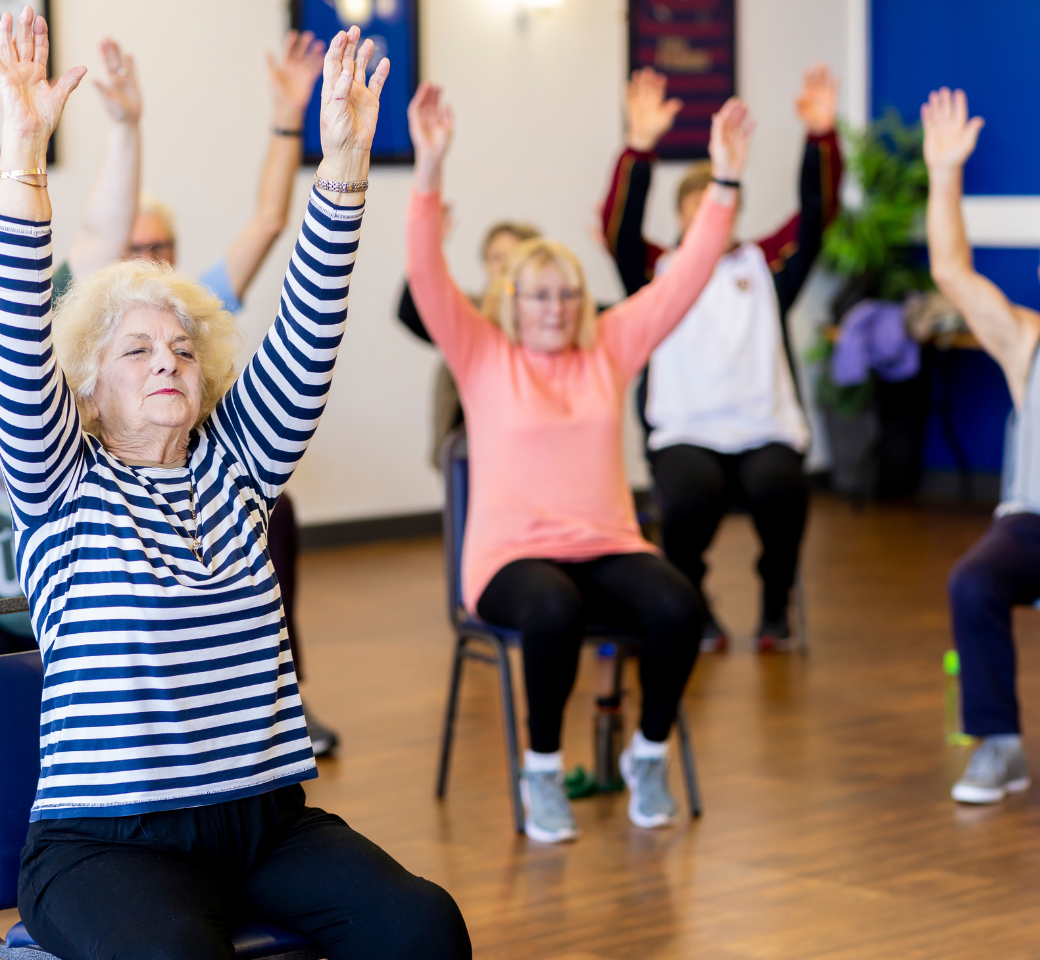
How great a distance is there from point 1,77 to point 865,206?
20.4 feet

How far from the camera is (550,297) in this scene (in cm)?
319

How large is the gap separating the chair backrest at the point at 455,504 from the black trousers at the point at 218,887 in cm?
156

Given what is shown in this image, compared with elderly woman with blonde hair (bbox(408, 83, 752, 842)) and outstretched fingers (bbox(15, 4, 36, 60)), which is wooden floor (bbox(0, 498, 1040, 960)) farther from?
outstretched fingers (bbox(15, 4, 36, 60))

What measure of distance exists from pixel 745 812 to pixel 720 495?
1.26 m

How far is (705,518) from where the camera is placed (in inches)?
165

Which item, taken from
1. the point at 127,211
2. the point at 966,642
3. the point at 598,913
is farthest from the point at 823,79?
the point at 598,913

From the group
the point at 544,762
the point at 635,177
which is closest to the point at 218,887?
the point at 544,762

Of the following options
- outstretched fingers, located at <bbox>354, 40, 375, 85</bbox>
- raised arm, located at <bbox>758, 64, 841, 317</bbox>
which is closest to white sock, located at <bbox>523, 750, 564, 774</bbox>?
outstretched fingers, located at <bbox>354, 40, 375, 85</bbox>

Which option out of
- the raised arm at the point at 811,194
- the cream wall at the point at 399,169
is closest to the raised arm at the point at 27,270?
the raised arm at the point at 811,194

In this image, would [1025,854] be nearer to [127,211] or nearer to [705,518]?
[705,518]

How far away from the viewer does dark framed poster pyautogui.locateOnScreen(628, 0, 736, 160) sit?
22.9 feet

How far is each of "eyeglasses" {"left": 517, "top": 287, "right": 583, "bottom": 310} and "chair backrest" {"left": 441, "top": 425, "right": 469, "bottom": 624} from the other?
12.9 inches

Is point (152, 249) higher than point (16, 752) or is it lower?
higher

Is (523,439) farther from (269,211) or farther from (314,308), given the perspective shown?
(314,308)
